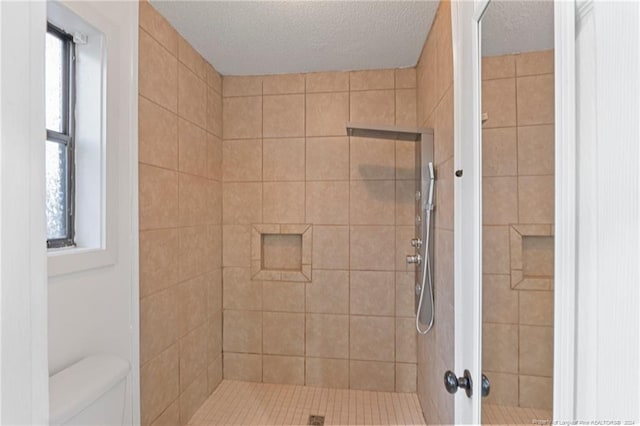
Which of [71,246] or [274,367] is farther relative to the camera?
[274,367]

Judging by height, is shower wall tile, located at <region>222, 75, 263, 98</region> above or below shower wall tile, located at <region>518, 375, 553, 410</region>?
above

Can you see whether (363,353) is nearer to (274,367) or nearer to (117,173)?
(274,367)

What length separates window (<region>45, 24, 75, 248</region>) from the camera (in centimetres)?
121

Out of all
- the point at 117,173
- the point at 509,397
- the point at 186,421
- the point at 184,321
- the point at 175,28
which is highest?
the point at 175,28

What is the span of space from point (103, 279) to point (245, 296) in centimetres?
124

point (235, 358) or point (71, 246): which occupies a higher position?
point (71, 246)

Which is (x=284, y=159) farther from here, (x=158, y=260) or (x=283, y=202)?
(x=158, y=260)

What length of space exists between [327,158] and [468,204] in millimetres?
1512

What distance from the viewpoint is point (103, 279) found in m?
1.31

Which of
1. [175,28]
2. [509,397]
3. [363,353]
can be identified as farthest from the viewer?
[363,353]

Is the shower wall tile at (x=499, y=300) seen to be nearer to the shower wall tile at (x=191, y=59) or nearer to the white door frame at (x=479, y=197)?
the white door frame at (x=479, y=197)

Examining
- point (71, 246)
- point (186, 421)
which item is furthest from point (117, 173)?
point (186, 421)

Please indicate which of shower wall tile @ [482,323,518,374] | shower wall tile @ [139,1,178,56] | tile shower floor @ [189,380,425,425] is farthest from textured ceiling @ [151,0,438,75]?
tile shower floor @ [189,380,425,425]

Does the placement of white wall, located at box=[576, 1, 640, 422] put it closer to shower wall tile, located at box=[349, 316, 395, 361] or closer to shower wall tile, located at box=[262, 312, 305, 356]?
shower wall tile, located at box=[349, 316, 395, 361]
